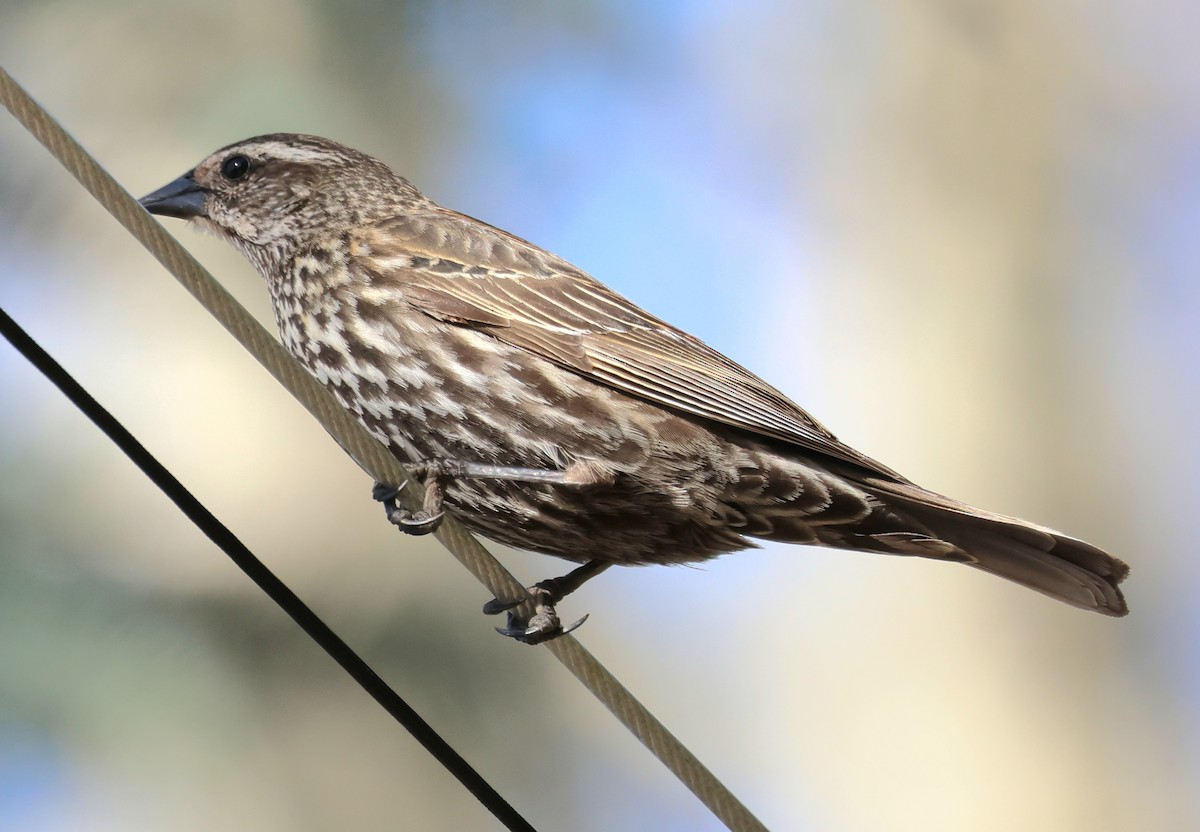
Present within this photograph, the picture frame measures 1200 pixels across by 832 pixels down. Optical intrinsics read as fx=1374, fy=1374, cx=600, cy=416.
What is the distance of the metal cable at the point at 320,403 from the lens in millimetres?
2389

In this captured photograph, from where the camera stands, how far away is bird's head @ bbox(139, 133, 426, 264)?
4.23 metres

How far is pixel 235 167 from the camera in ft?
14.9

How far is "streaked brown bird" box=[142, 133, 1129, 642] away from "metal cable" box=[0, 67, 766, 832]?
0.52 m

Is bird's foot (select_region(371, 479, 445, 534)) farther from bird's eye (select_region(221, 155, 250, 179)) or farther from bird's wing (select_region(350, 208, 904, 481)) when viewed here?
bird's eye (select_region(221, 155, 250, 179))

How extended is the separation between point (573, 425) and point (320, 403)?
115 centimetres

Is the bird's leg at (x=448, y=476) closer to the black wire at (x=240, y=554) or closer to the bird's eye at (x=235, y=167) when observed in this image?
the black wire at (x=240, y=554)

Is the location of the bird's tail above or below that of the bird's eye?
below

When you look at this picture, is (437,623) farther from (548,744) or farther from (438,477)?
(438,477)

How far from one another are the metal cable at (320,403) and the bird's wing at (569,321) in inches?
31.9

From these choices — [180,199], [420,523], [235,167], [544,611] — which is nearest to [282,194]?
[235,167]

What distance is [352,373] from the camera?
368 centimetres

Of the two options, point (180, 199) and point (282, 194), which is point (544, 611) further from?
point (180, 199)

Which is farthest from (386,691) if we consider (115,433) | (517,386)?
(517,386)

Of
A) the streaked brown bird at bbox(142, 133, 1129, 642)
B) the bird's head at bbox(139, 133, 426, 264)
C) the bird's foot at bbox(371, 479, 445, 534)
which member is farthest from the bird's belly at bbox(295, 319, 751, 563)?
the bird's head at bbox(139, 133, 426, 264)
